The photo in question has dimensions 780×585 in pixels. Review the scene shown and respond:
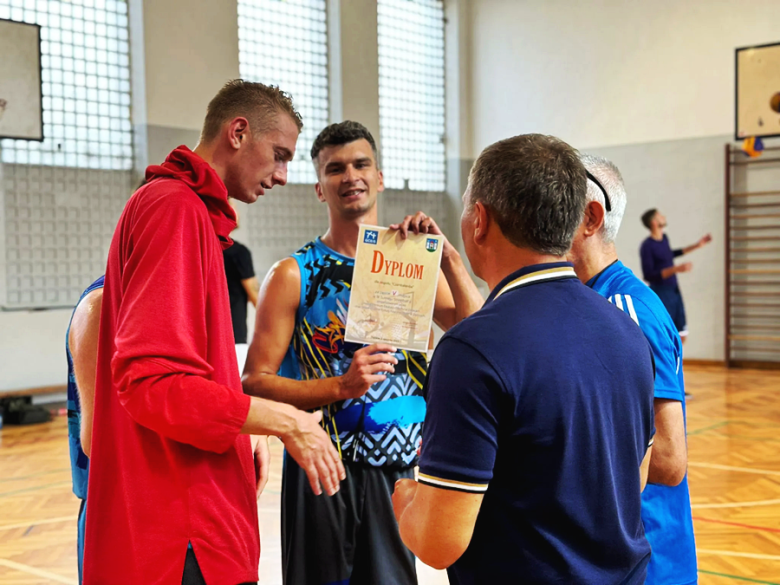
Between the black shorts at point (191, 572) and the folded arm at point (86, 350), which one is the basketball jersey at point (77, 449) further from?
the black shorts at point (191, 572)

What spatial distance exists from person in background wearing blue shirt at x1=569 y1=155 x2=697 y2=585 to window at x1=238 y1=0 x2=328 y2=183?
29.1 feet

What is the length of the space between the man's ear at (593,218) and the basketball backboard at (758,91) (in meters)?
8.70

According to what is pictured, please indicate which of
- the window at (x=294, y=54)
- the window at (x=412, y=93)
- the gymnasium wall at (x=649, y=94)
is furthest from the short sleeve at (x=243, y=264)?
the gymnasium wall at (x=649, y=94)

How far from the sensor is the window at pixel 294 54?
34.0 feet

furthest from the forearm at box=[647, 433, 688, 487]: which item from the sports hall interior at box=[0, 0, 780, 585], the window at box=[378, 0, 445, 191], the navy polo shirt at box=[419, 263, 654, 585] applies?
the window at box=[378, 0, 445, 191]

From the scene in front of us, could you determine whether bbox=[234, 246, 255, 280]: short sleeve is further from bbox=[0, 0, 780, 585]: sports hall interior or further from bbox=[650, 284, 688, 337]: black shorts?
bbox=[650, 284, 688, 337]: black shorts

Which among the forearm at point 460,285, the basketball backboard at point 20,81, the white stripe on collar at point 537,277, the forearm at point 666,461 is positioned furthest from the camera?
the basketball backboard at point 20,81

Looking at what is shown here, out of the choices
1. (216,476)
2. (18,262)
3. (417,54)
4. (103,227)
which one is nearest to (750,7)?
(417,54)

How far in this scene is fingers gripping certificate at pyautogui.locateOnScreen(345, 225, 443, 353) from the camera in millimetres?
2219

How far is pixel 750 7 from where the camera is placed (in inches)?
408

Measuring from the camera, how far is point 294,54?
10945 mm

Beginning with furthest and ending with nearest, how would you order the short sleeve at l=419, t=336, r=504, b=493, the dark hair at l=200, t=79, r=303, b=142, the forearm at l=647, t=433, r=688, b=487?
the dark hair at l=200, t=79, r=303, b=142, the forearm at l=647, t=433, r=688, b=487, the short sleeve at l=419, t=336, r=504, b=493

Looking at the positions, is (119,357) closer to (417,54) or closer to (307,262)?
(307,262)

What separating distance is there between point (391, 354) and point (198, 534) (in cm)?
90
